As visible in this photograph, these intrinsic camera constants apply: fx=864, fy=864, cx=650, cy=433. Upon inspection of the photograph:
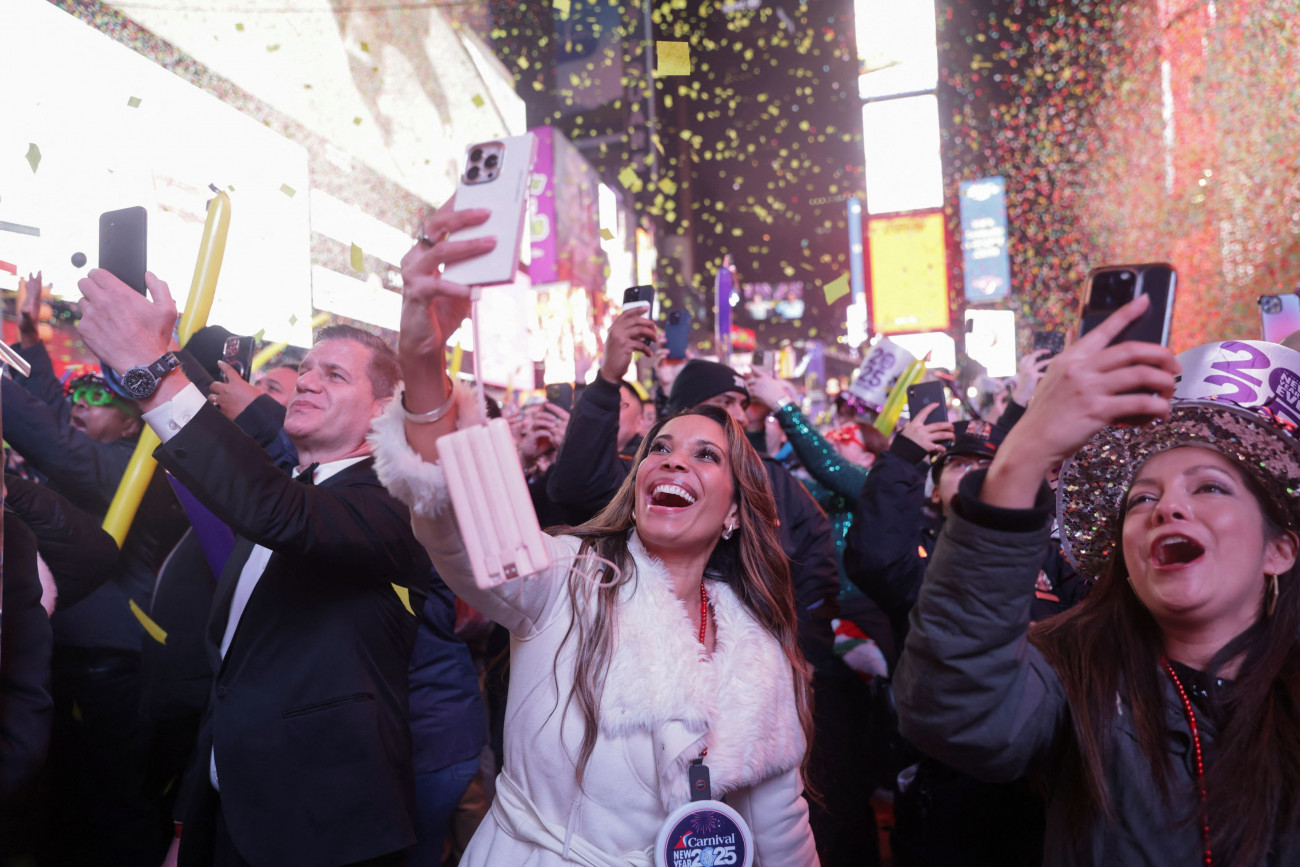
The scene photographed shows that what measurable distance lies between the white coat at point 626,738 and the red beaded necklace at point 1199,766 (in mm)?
770

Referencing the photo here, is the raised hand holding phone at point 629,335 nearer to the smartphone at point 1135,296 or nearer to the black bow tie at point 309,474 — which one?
the black bow tie at point 309,474

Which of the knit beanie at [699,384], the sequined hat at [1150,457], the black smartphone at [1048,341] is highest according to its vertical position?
the black smartphone at [1048,341]

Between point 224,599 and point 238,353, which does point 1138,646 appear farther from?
point 238,353

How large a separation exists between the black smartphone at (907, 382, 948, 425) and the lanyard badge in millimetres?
1992

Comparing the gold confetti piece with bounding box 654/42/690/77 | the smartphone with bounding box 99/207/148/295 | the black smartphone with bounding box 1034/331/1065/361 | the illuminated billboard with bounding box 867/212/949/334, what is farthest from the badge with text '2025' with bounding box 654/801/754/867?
the illuminated billboard with bounding box 867/212/949/334

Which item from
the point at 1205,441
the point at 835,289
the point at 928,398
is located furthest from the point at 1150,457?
the point at 835,289

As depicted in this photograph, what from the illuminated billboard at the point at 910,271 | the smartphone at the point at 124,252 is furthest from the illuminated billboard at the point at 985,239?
the smartphone at the point at 124,252

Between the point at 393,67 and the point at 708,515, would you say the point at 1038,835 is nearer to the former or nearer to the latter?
the point at 708,515

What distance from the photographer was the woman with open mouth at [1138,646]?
1142 mm

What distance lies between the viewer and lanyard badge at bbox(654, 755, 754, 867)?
1634mm

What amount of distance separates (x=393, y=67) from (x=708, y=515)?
26.1 ft

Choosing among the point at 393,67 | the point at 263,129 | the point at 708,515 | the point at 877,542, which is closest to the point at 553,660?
the point at 708,515

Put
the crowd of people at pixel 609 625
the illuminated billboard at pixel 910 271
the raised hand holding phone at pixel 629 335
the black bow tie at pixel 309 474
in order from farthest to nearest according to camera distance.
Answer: the illuminated billboard at pixel 910 271
the raised hand holding phone at pixel 629 335
the black bow tie at pixel 309 474
the crowd of people at pixel 609 625

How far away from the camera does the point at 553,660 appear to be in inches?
70.2
